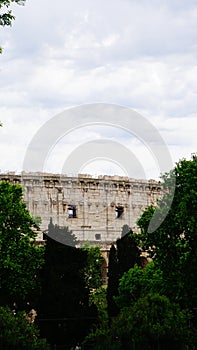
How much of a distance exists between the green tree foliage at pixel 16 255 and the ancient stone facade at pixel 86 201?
3305 cm

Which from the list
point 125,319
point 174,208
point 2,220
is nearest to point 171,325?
point 125,319

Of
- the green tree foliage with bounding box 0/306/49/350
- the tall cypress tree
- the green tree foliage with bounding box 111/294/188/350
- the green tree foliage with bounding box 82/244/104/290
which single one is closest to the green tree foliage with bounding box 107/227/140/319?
A: the tall cypress tree

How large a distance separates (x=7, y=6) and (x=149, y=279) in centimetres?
2882

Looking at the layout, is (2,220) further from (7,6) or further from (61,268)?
(7,6)

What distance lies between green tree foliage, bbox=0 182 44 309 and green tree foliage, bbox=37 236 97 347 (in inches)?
36.6

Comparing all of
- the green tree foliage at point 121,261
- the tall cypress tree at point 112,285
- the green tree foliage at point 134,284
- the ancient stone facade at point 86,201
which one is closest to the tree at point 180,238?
the green tree foliage at point 134,284

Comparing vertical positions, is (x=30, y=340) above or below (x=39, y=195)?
below

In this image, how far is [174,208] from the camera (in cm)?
3897

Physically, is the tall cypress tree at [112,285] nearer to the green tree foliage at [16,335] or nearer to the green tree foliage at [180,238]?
the green tree foliage at [180,238]

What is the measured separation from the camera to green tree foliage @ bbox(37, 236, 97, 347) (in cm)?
4522

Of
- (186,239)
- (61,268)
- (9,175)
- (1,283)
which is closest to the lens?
(186,239)

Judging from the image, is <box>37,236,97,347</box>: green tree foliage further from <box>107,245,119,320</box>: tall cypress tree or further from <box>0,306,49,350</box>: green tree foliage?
<box>0,306,49,350</box>: green tree foliage

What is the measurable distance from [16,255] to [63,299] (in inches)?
172

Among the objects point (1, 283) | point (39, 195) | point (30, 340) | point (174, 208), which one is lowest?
point (30, 340)
